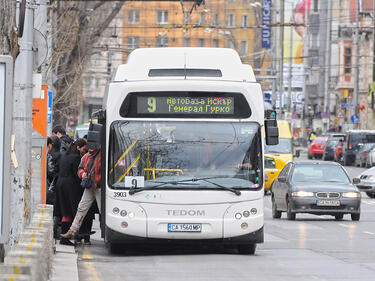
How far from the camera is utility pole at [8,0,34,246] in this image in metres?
13.6

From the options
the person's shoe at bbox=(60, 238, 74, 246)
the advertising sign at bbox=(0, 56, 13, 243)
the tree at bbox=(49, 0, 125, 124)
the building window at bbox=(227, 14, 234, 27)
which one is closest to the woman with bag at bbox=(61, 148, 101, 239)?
the person's shoe at bbox=(60, 238, 74, 246)

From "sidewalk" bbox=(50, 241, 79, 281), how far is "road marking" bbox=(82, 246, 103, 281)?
0.15 m

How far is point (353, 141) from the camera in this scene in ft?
226

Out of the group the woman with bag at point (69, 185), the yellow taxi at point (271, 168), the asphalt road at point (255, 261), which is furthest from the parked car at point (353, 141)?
the woman with bag at point (69, 185)

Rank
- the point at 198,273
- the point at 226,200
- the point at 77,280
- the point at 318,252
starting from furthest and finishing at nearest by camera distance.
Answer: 1. the point at 318,252
2. the point at 226,200
3. the point at 198,273
4. the point at 77,280

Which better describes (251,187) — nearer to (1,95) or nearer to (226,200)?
(226,200)

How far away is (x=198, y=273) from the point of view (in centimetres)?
1388

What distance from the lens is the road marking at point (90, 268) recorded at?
43.8 ft

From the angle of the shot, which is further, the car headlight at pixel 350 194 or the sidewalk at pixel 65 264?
the car headlight at pixel 350 194

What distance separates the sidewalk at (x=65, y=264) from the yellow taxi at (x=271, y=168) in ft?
68.5

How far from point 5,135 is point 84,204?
8.07 m

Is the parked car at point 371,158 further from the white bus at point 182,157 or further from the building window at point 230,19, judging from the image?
the building window at point 230,19

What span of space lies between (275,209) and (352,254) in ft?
33.7

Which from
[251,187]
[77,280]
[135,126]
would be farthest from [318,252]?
[77,280]
